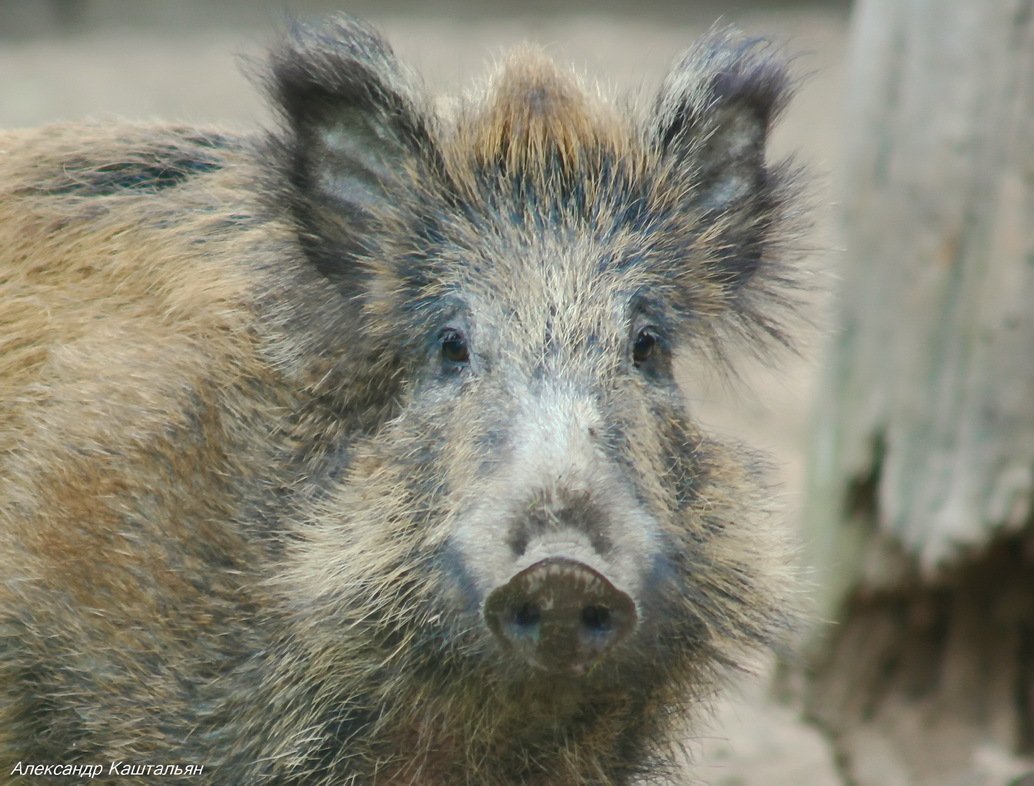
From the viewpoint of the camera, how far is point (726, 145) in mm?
4742

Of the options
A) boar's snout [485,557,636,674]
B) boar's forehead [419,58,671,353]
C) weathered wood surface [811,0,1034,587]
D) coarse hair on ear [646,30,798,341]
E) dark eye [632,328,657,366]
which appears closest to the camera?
boar's snout [485,557,636,674]

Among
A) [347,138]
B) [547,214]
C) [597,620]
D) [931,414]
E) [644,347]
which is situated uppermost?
[347,138]

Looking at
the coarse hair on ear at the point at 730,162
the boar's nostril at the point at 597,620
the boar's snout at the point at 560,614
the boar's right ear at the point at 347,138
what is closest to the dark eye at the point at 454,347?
the boar's right ear at the point at 347,138

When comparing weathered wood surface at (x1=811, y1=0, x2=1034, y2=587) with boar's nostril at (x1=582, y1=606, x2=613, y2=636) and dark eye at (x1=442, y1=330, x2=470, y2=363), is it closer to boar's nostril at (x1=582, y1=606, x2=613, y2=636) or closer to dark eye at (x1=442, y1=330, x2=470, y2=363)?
dark eye at (x1=442, y1=330, x2=470, y2=363)

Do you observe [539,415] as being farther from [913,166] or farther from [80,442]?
Answer: [913,166]

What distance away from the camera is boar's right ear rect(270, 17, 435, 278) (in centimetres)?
437

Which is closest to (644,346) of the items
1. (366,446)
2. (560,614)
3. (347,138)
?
(366,446)

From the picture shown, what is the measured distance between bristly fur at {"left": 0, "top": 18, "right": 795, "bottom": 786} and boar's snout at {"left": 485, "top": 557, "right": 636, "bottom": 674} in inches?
21.4

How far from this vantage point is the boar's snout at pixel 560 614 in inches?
129

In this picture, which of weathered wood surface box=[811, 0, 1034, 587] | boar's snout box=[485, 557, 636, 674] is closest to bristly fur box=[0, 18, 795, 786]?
boar's snout box=[485, 557, 636, 674]

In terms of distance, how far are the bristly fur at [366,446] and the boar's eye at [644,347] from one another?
2cm

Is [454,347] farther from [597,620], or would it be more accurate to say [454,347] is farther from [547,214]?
[597,620]

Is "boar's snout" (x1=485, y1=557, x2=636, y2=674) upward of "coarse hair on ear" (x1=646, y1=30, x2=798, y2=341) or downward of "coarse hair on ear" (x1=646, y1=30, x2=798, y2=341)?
downward

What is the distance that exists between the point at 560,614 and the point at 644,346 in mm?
1269
